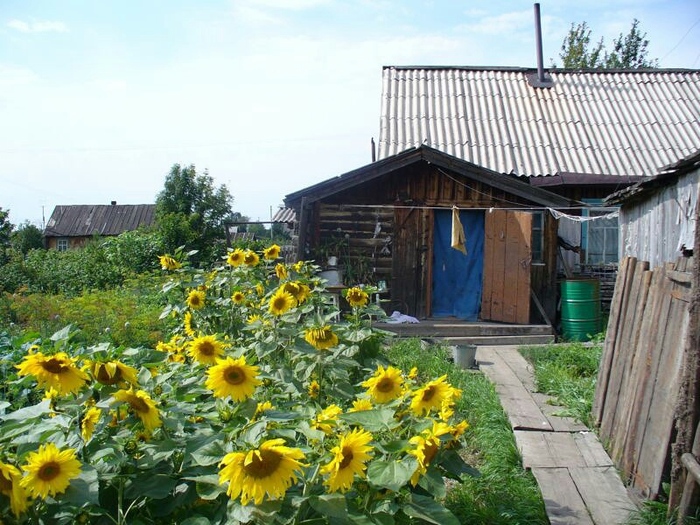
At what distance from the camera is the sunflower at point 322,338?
2.79 metres

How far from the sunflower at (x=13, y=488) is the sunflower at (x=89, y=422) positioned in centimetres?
23

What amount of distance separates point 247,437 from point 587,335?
8821 millimetres

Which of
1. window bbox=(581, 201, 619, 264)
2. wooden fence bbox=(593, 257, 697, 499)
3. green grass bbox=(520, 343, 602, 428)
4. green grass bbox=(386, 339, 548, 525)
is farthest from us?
window bbox=(581, 201, 619, 264)

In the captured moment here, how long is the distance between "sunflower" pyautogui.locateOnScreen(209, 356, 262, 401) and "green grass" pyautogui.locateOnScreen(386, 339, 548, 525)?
1953 millimetres

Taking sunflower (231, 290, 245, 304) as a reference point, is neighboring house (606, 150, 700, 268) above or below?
above

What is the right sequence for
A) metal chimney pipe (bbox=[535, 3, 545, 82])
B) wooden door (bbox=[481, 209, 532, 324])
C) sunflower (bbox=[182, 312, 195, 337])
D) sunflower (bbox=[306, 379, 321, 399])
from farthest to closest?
1. metal chimney pipe (bbox=[535, 3, 545, 82])
2. wooden door (bbox=[481, 209, 532, 324])
3. sunflower (bbox=[182, 312, 195, 337])
4. sunflower (bbox=[306, 379, 321, 399])

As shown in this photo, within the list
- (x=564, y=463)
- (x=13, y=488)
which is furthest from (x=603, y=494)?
(x=13, y=488)

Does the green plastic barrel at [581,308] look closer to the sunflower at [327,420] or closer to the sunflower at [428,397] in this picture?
the sunflower at [428,397]

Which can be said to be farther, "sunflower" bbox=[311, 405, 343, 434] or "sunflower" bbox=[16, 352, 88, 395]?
"sunflower" bbox=[311, 405, 343, 434]

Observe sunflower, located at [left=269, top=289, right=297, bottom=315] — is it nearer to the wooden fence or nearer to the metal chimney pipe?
the wooden fence

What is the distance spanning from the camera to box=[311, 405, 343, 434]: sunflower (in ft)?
6.24

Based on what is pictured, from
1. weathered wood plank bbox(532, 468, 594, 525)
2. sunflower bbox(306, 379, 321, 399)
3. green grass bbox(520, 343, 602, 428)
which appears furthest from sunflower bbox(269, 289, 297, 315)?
green grass bbox(520, 343, 602, 428)

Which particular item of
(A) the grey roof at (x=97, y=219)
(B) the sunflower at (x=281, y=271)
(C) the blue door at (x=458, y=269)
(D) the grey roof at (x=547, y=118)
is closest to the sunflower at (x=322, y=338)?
(B) the sunflower at (x=281, y=271)

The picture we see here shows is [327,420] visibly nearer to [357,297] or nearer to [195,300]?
[357,297]
